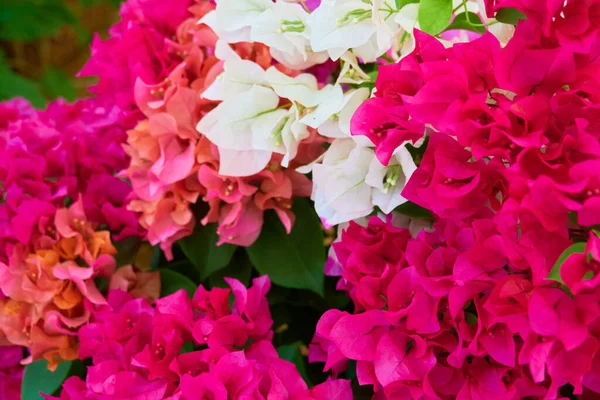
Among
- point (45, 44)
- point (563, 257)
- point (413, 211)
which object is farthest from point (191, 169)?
point (45, 44)

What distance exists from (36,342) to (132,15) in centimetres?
27

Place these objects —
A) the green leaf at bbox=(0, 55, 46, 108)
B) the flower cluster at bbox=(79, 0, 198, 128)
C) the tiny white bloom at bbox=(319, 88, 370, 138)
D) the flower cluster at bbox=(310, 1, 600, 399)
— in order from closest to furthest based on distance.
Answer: the flower cluster at bbox=(310, 1, 600, 399), the tiny white bloom at bbox=(319, 88, 370, 138), the flower cluster at bbox=(79, 0, 198, 128), the green leaf at bbox=(0, 55, 46, 108)

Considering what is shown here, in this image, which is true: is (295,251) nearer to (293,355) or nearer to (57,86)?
(293,355)

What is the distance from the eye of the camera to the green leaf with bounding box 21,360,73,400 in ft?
1.70

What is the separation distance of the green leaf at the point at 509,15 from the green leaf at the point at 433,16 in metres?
0.03

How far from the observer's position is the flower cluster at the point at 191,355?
0.38 meters

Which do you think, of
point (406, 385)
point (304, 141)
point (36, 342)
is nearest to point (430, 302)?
point (406, 385)

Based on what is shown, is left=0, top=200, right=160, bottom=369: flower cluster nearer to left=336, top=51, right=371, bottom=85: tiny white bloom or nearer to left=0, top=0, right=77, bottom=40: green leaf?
left=336, top=51, right=371, bottom=85: tiny white bloom

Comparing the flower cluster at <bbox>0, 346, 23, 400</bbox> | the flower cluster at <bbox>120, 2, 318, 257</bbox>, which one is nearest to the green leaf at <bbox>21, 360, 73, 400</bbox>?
the flower cluster at <bbox>0, 346, 23, 400</bbox>

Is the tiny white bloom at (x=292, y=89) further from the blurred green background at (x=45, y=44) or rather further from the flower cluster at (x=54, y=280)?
the blurred green background at (x=45, y=44)

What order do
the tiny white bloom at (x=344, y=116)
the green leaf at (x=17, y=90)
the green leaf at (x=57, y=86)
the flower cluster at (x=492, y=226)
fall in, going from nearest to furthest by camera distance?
1. the flower cluster at (x=492, y=226)
2. the tiny white bloom at (x=344, y=116)
3. the green leaf at (x=17, y=90)
4. the green leaf at (x=57, y=86)

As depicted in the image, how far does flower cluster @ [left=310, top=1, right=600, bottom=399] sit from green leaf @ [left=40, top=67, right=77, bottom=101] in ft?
4.35

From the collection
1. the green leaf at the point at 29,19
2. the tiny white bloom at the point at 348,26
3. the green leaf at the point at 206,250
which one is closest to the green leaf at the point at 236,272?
the green leaf at the point at 206,250

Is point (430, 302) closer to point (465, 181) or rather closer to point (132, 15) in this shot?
point (465, 181)
